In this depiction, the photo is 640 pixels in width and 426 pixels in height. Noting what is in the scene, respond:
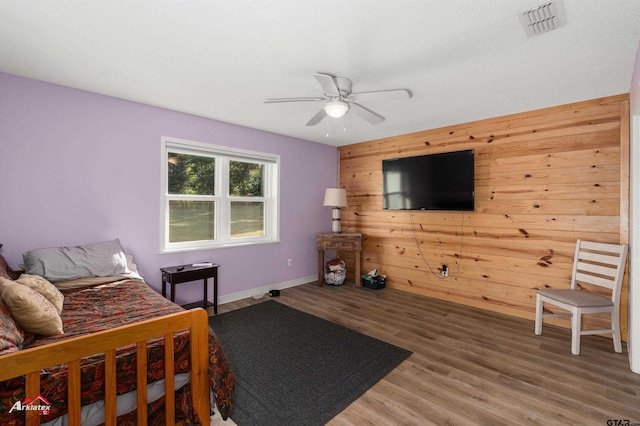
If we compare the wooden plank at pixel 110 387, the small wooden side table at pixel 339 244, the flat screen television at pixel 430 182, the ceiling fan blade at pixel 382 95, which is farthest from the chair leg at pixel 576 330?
the wooden plank at pixel 110 387

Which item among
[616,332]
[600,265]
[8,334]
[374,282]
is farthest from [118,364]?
[600,265]

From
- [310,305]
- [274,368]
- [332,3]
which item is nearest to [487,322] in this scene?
[310,305]

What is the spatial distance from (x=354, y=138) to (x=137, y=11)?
134 inches

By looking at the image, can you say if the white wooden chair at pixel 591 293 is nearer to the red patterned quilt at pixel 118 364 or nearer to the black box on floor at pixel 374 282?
the black box on floor at pixel 374 282

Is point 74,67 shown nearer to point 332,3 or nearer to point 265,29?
point 265,29

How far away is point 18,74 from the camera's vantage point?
2.46 metres

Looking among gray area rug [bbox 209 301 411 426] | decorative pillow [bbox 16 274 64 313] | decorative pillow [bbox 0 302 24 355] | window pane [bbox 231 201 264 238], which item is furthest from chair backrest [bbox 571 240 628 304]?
decorative pillow [bbox 16 274 64 313]

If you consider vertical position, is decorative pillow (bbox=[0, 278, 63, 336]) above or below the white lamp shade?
below

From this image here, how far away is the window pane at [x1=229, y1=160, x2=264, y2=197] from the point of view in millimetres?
4039

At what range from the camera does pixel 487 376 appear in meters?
2.19

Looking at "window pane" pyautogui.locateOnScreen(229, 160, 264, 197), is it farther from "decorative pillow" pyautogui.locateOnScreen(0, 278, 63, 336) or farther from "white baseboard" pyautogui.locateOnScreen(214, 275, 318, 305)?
"decorative pillow" pyautogui.locateOnScreen(0, 278, 63, 336)

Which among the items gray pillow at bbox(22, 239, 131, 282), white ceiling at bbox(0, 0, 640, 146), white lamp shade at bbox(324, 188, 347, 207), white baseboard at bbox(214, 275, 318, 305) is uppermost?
white ceiling at bbox(0, 0, 640, 146)

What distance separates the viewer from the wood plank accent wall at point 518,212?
9.37ft

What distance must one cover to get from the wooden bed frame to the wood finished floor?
0.87m
